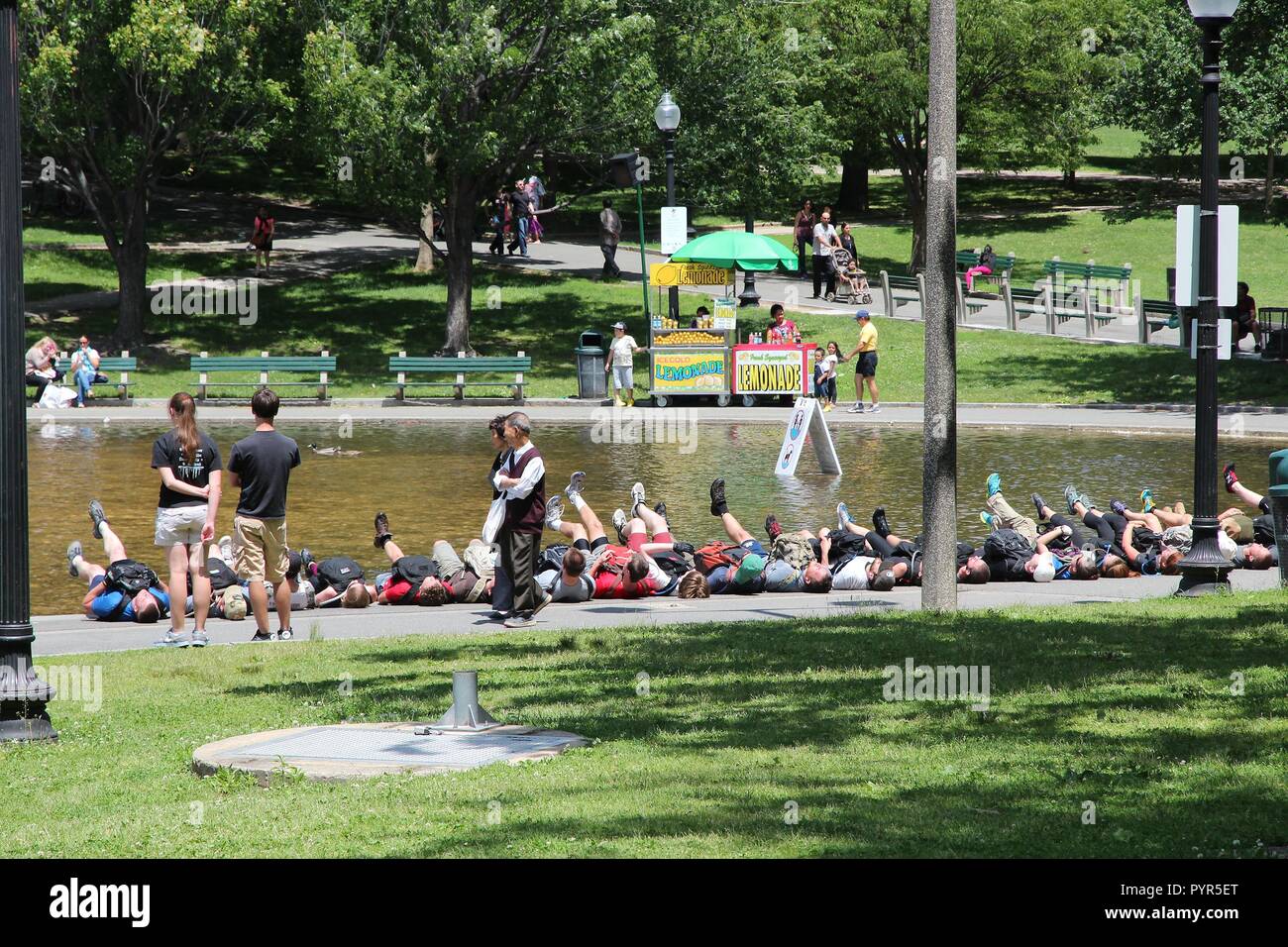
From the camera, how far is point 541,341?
117 ft

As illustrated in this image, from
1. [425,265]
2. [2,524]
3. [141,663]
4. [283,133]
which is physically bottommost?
[141,663]

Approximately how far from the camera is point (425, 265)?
42062mm

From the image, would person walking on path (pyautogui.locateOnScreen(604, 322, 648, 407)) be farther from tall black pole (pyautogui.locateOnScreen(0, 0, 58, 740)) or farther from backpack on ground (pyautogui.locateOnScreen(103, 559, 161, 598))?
tall black pole (pyautogui.locateOnScreen(0, 0, 58, 740))

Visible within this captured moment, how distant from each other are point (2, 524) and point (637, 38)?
26.0 m

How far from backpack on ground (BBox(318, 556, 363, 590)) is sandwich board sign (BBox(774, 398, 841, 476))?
323 inches

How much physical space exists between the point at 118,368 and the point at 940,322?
22826mm

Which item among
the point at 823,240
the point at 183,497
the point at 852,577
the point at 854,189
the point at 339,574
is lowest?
the point at 852,577

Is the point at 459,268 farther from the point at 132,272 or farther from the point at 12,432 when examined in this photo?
the point at 12,432

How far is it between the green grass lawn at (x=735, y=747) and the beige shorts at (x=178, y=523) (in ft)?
3.31

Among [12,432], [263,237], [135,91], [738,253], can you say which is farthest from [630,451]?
[263,237]

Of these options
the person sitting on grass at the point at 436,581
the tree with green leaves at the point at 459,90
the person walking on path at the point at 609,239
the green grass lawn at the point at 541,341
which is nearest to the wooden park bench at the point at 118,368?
the green grass lawn at the point at 541,341

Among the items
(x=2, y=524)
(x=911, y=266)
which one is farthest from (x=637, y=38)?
(x=2, y=524)

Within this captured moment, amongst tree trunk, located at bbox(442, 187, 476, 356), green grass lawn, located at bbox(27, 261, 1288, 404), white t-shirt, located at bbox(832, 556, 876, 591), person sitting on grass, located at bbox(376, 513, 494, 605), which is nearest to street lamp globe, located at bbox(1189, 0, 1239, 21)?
white t-shirt, located at bbox(832, 556, 876, 591)
